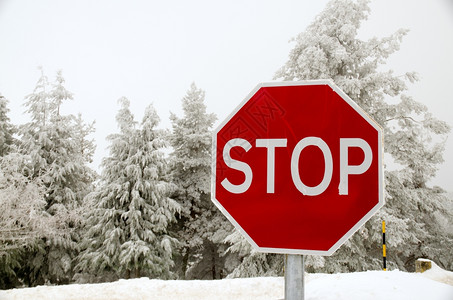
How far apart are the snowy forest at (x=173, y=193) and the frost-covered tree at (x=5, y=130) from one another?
79 mm

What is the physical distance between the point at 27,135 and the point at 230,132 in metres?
20.7

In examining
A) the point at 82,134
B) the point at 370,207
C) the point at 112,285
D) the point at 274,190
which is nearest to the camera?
the point at 370,207

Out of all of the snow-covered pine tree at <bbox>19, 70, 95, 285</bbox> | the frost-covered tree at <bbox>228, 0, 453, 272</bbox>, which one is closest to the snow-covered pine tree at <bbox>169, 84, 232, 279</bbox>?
the snow-covered pine tree at <bbox>19, 70, 95, 285</bbox>

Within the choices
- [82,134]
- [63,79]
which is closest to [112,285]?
[63,79]

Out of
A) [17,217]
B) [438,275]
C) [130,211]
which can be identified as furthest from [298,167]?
[130,211]

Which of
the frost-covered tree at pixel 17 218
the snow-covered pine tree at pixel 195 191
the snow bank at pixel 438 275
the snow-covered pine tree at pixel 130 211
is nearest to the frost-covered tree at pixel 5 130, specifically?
the frost-covered tree at pixel 17 218

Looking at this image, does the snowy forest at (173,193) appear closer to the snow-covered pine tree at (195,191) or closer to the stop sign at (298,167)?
the snow-covered pine tree at (195,191)

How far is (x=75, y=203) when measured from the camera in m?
17.9

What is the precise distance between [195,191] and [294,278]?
64.5 ft

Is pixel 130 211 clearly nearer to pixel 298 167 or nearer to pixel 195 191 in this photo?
pixel 195 191

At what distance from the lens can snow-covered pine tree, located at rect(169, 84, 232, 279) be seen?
20.3 metres

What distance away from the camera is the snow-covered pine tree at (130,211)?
659 inches

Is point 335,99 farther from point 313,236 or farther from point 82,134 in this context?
point 82,134

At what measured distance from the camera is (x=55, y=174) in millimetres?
17672
